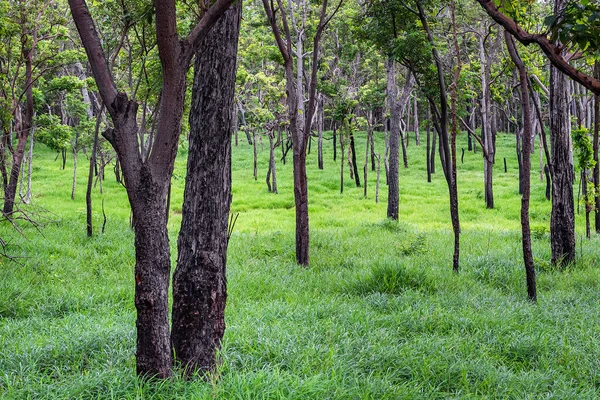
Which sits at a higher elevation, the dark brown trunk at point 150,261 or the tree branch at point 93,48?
the tree branch at point 93,48

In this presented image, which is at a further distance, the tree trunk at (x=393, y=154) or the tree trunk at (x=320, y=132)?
the tree trunk at (x=320, y=132)

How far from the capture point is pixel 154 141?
111 inches

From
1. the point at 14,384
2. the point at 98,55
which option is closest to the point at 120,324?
the point at 14,384

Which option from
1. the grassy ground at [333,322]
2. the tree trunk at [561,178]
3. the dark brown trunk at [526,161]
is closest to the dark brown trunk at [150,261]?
the grassy ground at [333,322]

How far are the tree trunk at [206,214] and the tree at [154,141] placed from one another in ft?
1.63

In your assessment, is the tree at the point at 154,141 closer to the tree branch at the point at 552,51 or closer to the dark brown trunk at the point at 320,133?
the tree branch at the point at 552,51

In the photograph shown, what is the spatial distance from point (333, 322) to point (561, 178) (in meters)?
5.35

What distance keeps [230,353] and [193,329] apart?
0.54m

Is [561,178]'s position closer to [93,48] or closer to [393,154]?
[393,154]

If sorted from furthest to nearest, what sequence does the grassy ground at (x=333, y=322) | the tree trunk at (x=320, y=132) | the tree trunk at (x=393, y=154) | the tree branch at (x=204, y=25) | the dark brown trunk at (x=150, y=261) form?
the tree trunk at (x=320, y=132) → the tree trunk at (x=393, y=154) → the grassy ground at (x=333, y=322) → the dark brown trunk at (x=150, y=261) → the tree branch at (x=204, y=25)

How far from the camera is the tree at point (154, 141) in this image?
9.07 feet

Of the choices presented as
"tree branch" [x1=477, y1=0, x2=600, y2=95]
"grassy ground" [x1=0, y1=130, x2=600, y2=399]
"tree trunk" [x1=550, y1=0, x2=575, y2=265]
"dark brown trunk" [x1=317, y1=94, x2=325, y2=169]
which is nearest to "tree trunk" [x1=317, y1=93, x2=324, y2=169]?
"dark brown trunk" [x1=317, y1=94, x2=325, y2=169]

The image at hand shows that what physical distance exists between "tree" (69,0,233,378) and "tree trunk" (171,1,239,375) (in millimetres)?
497

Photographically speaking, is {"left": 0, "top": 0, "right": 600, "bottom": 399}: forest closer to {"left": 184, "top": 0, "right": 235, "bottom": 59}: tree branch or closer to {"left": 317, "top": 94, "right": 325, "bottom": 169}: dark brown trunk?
{"left": 184, "top": 0, "right": 235, "bottom": 59}: tree branch
